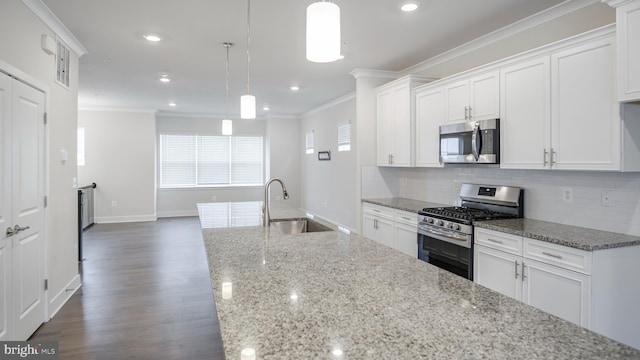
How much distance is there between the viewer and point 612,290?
238 cm

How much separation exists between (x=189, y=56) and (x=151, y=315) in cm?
288

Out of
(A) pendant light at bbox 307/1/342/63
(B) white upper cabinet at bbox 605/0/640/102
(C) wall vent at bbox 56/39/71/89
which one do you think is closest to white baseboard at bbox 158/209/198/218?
(C) wall vent at bbox 56/39/71/89

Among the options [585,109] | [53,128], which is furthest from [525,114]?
[53,128]

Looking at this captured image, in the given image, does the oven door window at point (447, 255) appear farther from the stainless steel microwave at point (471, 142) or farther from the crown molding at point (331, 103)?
the crown molding at point (331, 103)

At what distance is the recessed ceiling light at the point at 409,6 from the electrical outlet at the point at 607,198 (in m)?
2.00

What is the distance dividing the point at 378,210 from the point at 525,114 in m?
2.04

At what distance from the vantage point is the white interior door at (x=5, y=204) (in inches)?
100

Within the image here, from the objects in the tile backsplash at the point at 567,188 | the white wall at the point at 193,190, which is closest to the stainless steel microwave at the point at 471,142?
the tile backsplash at the point at 567,188

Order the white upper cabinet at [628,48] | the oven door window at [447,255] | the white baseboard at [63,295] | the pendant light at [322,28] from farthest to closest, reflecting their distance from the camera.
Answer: the white baseboard at [63,295]
the oven door window at [447,255]
the white upper cabinet at [628,48]
the pendant light at [322,28]

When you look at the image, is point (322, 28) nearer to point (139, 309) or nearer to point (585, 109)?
point (585, 109)

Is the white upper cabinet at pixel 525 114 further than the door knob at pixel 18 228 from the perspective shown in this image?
Yes

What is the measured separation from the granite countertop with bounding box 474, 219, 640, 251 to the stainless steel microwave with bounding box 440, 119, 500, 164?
0.62m

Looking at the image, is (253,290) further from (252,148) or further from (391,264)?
(252,148)

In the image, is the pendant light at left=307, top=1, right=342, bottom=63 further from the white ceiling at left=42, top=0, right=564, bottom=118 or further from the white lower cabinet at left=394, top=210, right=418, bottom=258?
the white lower cabinet at left=394, top=210, right=418, bottom=258
